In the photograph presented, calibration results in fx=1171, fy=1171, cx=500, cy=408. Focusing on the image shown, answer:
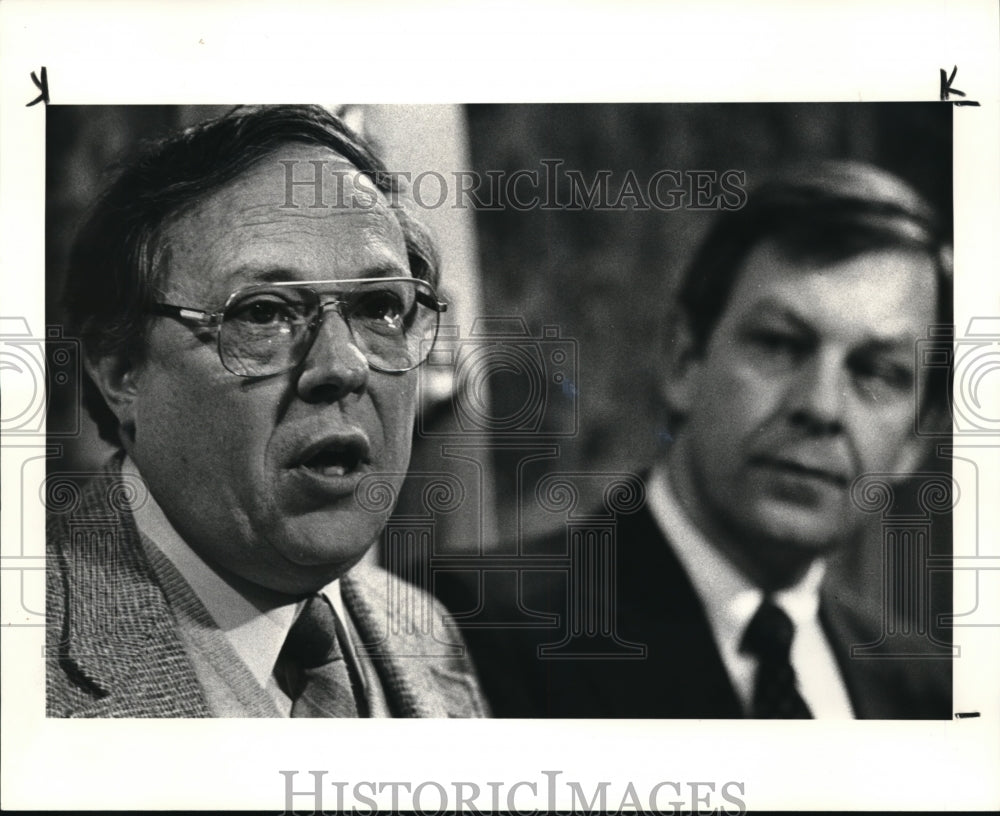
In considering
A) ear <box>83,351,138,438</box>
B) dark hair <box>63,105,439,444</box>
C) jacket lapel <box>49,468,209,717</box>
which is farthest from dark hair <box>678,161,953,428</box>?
jacket lapel <box>49,468,209,717</box>

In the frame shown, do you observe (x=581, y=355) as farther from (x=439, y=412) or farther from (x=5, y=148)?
(x=5, y=148)

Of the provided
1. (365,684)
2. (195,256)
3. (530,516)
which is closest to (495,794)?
(365,684)

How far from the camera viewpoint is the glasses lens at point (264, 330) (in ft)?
9.95

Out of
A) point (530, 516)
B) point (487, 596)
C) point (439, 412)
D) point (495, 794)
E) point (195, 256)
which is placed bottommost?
point (495, 794)

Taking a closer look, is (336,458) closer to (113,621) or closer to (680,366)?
(113,621)

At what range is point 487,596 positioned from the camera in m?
3.15

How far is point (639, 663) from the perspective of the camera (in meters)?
3.15

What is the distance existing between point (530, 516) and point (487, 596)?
245mm

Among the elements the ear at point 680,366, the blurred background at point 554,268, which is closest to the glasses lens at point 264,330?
the blurred background at point 554,268

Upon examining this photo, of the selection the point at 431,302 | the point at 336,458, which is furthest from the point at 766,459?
the point at 336,458

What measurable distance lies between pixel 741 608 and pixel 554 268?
3.45 feet

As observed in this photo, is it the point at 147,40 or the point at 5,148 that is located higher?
the point at 147,40

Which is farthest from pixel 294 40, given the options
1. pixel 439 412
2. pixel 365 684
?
pixel 365 684

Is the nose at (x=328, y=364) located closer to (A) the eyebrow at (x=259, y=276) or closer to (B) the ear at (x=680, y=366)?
(A) the eyebrow at (x=259, y=276)
